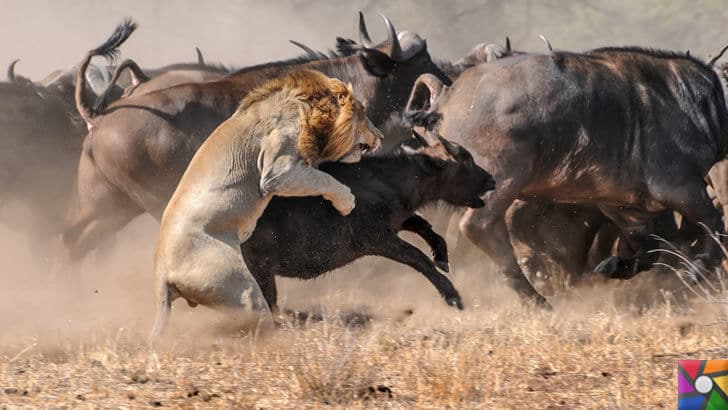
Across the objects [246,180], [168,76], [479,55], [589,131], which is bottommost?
[246,180]

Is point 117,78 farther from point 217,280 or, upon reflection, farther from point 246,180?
point 217,280

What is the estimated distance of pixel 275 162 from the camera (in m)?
7.50

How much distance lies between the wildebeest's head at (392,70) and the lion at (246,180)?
319 centimetres

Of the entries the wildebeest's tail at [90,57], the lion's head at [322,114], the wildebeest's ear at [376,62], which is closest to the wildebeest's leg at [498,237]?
the lion's head at [322,114]

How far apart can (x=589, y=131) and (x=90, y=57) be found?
3.88 meters

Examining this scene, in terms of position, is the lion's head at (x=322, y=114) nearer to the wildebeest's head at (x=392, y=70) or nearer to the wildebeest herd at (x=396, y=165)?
the wildebeest herd at (x=396, y=165)

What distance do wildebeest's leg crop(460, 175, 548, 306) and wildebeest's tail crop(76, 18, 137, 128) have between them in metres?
3.07

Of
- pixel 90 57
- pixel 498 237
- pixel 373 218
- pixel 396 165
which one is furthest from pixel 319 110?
pixel 90 57

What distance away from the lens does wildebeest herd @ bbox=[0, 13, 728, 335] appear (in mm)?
7500

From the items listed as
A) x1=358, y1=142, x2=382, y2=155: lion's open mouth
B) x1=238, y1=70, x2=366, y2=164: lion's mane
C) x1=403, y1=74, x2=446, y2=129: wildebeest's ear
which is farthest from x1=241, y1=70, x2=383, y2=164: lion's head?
x1=403, y1=74, x2=446, y2=129: wildebeest's ear

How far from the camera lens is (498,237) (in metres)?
9.29

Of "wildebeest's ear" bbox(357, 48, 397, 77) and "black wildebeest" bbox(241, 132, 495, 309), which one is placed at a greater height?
"wildebeest's ear" bbox(357, 48, 397, 77)

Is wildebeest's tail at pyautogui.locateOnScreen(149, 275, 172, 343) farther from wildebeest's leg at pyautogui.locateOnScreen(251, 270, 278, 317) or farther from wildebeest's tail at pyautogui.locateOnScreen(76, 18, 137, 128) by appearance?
wildebeest's tail at pyautogui.locateOnScreen(76, 18, 137, 128)

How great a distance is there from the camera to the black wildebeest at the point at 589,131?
9164 mm
